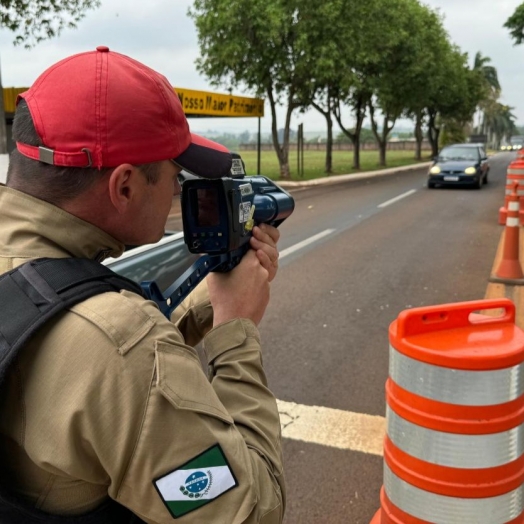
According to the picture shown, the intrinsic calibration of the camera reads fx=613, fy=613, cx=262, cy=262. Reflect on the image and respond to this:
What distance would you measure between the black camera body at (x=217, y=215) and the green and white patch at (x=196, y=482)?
54 centimetres

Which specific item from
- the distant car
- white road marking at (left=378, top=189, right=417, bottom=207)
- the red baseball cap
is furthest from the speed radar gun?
the distant car

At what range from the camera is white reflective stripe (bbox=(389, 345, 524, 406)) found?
2.02m

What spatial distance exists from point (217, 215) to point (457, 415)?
46.0 inches

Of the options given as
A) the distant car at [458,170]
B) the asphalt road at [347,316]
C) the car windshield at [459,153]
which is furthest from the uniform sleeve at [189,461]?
the car windshield at [459,153]

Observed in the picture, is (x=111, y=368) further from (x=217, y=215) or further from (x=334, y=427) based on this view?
(x=334, y=427)

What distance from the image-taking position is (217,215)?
4.65 feet

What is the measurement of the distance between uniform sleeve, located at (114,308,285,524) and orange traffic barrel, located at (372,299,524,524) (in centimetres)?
106

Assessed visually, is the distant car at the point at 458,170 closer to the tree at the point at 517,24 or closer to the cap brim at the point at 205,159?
the tree at the point at 517,24

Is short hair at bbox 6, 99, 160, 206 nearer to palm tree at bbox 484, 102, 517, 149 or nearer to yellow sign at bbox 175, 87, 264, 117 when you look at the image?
yellow sign at bbox 175, 87, 264, 117

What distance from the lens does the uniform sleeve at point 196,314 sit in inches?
66.6

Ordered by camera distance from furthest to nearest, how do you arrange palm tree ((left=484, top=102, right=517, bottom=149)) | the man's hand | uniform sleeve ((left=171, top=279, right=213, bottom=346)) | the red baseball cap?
palm tree ((left=484, top=102, right=517, bottom=149)) < uniform sleeve ((left=171, top=279, right=213, bottom=346)) < the man's hand < the red baseball cap

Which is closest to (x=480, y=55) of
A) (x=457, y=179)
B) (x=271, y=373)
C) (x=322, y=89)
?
(x=322, y=89)

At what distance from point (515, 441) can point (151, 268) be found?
2086 mm

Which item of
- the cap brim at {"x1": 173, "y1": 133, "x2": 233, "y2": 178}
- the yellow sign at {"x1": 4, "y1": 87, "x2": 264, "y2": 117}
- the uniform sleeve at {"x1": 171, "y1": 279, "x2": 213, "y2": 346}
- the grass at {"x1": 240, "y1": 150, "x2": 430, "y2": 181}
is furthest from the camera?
the grass at {"x1": 240, "y1": 150, "x2": 430, "y2": 181}
